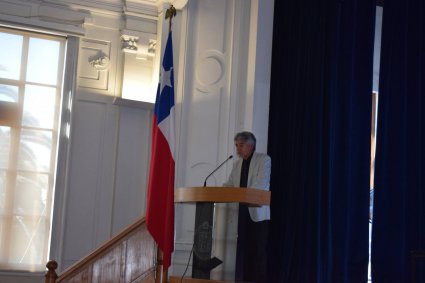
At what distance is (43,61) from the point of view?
26.1 feet

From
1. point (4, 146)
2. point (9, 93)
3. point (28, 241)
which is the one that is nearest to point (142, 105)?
point (9, 93)

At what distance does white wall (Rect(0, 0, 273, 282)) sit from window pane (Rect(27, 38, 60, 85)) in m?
0.25

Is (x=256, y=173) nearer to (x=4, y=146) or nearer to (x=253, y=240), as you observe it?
(x=253, y=240)

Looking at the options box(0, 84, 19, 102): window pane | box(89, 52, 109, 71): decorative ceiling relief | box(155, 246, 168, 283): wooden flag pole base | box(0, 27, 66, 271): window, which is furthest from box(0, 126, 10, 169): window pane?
box(155, 246, 168, 283): wooden flag pole base

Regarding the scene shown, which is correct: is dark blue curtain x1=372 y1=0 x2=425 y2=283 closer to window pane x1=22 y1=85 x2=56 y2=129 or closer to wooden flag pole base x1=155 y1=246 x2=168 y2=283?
wooden flag pole base x1=155 y1=246 x2=168 y2=283

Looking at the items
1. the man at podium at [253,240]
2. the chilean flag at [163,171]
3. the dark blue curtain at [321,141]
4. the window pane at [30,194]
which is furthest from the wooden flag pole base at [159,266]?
the window pane at [30,194]

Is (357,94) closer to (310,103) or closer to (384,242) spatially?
(310,103)

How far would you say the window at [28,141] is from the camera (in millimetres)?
7559

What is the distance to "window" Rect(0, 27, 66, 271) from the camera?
24.8 feet

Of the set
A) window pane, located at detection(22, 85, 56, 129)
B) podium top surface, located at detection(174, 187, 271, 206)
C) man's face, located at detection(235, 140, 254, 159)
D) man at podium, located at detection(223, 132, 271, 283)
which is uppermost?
window pane, located at detection(22, 85, 56, 129)

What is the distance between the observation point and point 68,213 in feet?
25.3

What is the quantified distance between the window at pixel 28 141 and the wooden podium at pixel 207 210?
3004mm

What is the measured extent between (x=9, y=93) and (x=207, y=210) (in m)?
3.51

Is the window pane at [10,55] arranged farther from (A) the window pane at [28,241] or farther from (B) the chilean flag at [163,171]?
(B) the chilean flag at [163,171]
